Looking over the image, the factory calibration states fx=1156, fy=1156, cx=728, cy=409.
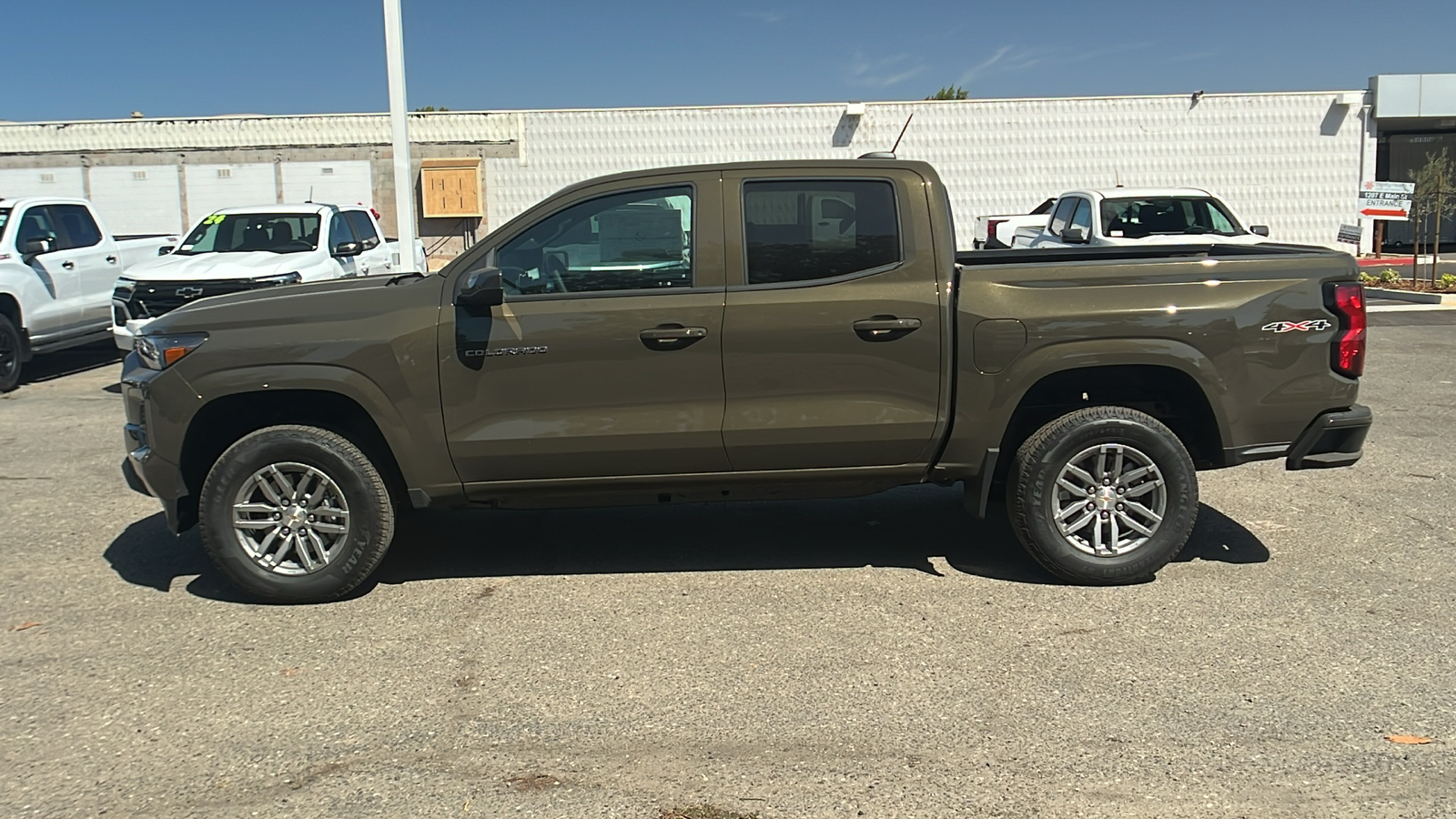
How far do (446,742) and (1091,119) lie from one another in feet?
97.6

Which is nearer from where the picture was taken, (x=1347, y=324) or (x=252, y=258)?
(x=1347, y=324)

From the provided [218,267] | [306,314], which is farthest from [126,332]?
[306,314]

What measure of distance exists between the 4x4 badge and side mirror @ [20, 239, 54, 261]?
11.8 m

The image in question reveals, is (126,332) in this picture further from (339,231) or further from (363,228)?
(363,228)

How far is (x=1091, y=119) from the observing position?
30.4m

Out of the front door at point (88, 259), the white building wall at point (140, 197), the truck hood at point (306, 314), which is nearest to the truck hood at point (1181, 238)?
the truck hood at point (306, 314)

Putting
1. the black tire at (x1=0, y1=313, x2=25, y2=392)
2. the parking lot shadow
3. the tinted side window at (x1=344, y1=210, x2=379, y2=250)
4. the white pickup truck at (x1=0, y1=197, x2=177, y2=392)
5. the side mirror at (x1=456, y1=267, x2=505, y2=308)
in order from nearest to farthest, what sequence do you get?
1. the side mirror at (x1=456, y1=267, x2=505, y2=308)
2. the black tire at (x1=0, y1=313, x2=25, y2=392)
3. the white pickup truck at (x1=0, y1=197, x2=177, y2=392)
4. the parking lot shadow
5. the tinted side window at (x1=344, y1=210, x2=379, y2=250)

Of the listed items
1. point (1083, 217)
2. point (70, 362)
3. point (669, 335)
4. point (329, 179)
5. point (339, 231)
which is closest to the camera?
point (669, 335)

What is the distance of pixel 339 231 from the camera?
1302 centimetres

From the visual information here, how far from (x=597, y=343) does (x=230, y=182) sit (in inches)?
1184

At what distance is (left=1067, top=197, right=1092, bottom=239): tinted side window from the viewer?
1480 centimetres

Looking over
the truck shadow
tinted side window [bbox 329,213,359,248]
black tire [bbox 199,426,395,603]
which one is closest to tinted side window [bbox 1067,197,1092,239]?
the truck shadow

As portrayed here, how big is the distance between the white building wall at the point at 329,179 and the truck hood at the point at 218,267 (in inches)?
813

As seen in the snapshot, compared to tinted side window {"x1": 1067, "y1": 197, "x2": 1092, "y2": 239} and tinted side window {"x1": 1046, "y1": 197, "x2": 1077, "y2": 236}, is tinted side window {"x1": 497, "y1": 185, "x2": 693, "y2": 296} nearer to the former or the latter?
tinted side window {"x1": 1067, "y1": 197, "x2": 1092, "y2": 239}
